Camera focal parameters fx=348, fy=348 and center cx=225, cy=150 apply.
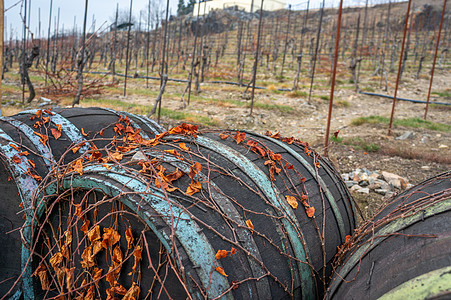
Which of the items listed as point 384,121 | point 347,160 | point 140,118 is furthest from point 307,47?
point 140,118

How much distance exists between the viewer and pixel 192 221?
1.65 meters

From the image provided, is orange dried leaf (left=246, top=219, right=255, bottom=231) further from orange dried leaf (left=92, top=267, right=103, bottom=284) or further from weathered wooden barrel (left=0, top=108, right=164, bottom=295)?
weathered wooden barrel (left=0, top=108, right=164, bottom=295)

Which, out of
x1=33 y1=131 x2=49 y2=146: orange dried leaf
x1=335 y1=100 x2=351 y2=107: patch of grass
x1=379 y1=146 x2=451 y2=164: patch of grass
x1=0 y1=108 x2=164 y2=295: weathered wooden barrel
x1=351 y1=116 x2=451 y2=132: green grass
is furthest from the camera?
x1=335 y1=100 x2=351 y2=107: patch of grass

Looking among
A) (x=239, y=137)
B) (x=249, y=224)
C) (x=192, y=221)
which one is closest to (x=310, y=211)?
(x=249, y=224)

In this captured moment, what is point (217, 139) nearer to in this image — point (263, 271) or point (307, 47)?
point (263, 271)

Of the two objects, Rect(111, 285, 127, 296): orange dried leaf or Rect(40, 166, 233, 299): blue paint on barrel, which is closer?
Rect(40, 166, 233, 299): blue paint on barrel

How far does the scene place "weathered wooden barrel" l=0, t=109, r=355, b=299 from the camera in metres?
1.63

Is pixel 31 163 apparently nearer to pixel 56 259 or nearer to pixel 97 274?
pixel 56 259

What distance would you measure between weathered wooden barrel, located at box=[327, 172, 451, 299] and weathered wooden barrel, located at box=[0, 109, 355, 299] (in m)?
0.27

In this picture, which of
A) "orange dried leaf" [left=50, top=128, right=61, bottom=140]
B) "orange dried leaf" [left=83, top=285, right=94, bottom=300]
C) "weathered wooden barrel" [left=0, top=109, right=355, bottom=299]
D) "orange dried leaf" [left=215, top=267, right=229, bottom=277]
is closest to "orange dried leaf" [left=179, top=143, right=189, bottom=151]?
"weathered wooden barrel" [left=0, top=109, right=355, bottom=299]

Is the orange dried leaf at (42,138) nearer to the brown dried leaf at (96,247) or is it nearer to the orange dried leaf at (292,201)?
A: the brown dried leaf at (96,247)

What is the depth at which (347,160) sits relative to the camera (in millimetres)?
7469

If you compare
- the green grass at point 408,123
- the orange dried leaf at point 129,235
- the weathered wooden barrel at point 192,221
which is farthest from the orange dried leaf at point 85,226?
the green grass at point 408,123

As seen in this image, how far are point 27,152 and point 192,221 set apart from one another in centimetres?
187
